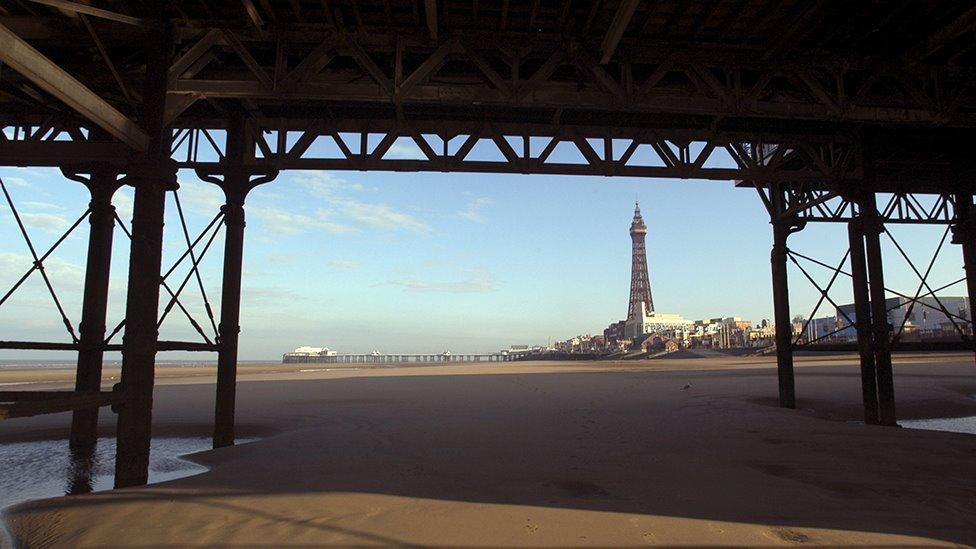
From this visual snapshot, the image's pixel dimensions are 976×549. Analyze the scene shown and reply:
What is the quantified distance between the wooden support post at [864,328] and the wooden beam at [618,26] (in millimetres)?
7797

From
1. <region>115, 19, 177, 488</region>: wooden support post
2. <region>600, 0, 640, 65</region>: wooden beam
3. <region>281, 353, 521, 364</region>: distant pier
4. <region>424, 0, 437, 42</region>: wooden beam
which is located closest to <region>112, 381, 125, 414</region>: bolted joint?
<region>115, 19, 177, 488</region>: wooden support post

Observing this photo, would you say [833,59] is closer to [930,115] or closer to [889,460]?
[930,115]

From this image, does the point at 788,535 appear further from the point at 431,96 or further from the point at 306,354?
the point at 306,354

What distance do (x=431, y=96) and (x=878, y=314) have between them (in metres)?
10.2

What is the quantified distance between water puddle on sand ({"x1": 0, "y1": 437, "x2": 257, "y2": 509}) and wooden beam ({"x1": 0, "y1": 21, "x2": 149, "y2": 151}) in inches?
178

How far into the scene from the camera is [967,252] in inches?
539

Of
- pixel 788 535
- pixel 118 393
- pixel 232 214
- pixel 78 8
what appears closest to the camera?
pixel 788 535

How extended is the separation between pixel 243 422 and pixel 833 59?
44.9 feet

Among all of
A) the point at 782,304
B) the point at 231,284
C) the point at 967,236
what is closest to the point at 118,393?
the point at 231,284

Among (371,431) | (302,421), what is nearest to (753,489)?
(371,431)

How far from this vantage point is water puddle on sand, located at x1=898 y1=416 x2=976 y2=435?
10.8 meters

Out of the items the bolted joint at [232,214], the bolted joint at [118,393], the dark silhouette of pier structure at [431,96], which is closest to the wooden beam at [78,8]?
the dark silhouette of pier structure at [431,96]

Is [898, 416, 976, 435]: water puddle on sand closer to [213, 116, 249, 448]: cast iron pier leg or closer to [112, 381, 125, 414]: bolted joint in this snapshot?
[213, 116, 249, 448]: cast iron pier leg

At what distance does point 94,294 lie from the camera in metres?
10.1
